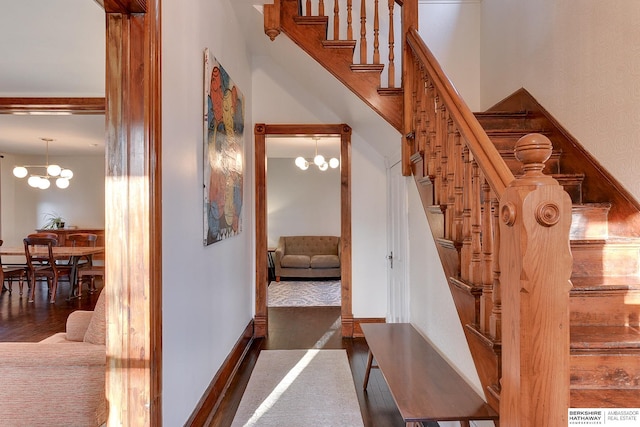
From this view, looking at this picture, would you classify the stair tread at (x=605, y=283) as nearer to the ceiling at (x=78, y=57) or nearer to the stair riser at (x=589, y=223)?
the stair riser at (x=589, y=223)

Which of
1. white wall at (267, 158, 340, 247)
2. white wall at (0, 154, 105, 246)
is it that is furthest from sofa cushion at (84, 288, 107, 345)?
white wall at (0, 154, 105, 246)

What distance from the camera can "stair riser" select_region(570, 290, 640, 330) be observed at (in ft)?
4.85

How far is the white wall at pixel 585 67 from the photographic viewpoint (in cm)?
179

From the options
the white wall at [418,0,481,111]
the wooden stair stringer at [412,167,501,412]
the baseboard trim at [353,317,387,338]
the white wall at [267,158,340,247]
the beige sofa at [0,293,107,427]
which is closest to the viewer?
the wooden stair stringer at [412,167,501,412]

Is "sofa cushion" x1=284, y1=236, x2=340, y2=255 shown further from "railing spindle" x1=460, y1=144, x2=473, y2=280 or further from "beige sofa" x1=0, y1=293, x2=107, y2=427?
"railing spindle" x1=460, y1=144, x2=473, y2=280

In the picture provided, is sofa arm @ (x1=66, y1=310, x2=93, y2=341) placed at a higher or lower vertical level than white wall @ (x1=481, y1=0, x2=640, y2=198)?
lower

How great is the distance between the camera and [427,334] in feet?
7.39

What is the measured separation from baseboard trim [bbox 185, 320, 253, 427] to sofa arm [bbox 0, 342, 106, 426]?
51 cm

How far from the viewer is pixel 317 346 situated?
3.54m

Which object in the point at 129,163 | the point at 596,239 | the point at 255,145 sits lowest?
the point at 596,239

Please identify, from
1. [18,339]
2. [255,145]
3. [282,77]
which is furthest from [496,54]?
[18,339]

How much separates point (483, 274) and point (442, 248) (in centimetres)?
47

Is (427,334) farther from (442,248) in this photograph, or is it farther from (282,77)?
(282,77)

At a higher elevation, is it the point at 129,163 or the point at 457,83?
the point at 457,83
